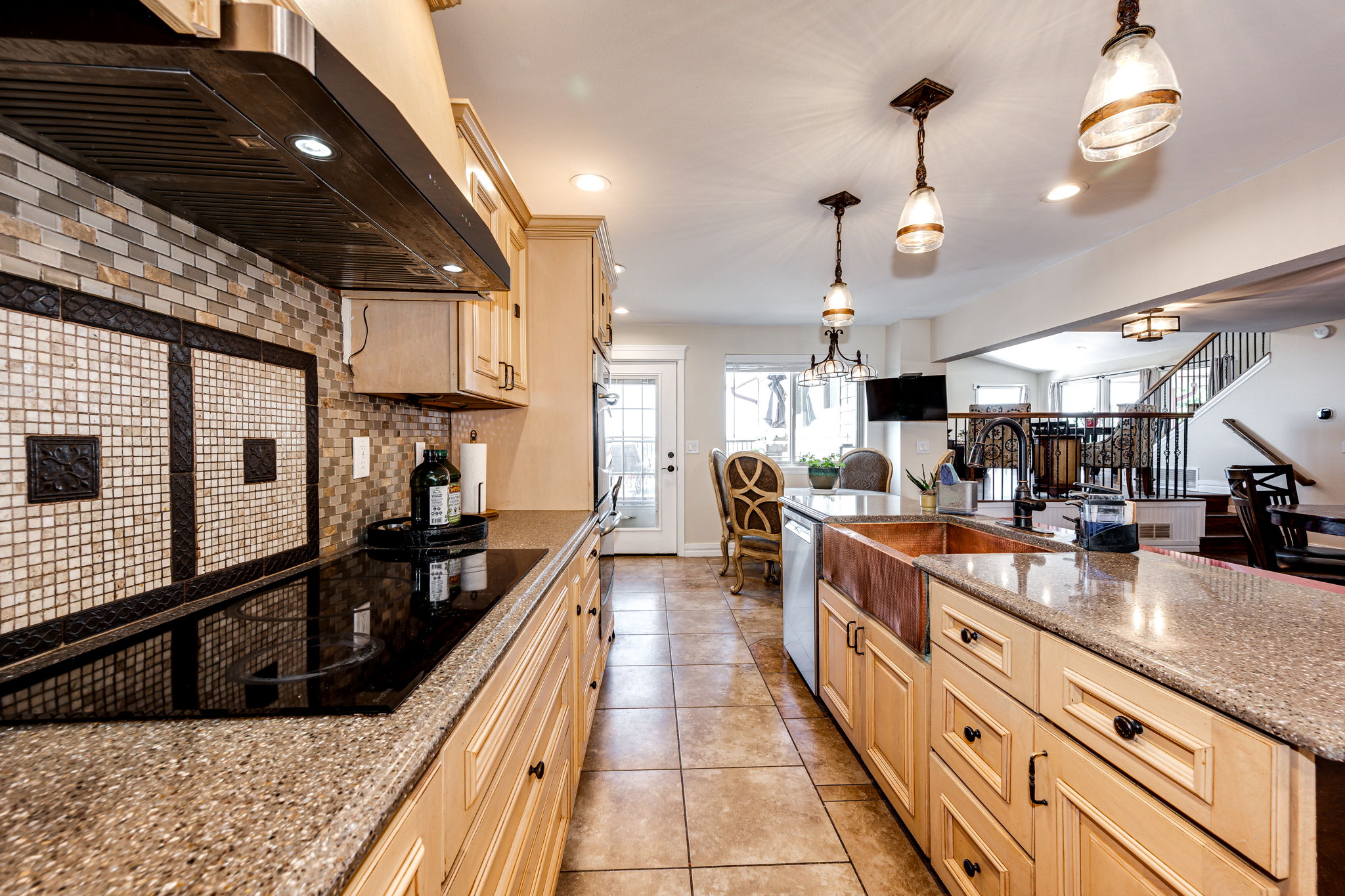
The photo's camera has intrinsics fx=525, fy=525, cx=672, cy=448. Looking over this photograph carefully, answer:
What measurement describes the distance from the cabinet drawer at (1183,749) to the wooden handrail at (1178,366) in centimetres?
835

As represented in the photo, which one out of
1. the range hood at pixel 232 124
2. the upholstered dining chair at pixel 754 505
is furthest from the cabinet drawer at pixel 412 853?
the upholstered dining chair at pixel 754 505

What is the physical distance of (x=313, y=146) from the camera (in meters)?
0.77

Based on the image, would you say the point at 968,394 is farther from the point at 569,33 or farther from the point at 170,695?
the point at 170,695

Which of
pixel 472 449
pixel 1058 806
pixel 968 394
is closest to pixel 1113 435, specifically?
pixel 968 394

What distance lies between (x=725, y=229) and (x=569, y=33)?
161 centimetres

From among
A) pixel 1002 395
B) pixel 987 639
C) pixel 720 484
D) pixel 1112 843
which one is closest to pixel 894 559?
pixel 987 639

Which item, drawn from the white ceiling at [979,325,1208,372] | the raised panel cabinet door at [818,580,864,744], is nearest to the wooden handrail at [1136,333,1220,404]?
the white ceiling at [979,325,1208,372]

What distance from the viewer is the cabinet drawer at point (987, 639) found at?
1.07m

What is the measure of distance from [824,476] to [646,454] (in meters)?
1.80

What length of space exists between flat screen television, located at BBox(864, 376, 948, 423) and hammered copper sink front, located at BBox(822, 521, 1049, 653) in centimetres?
305

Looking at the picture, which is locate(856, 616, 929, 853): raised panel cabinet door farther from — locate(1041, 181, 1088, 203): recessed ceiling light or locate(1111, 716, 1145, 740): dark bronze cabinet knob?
locate(1041, 181, 1088, 203): recessed ceiling light

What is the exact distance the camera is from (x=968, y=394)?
891 cm

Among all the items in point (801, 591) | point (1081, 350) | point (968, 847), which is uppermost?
point (1081, 350)

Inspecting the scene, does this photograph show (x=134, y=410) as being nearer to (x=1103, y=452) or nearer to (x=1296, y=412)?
(x=1103, y=452)
